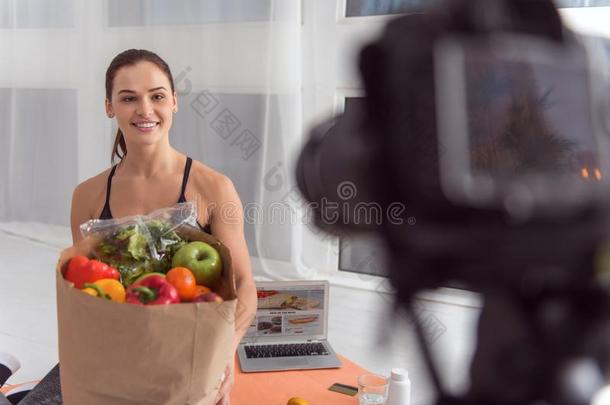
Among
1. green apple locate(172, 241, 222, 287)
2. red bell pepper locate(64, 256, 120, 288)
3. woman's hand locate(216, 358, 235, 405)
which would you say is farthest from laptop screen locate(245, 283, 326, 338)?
red bell pepper locate(64, 256, 120, 288)

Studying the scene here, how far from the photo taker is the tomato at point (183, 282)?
1000mm

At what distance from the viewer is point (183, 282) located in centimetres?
101

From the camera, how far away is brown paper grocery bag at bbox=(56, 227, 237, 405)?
91 cm

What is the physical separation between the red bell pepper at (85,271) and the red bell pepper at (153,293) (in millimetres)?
77

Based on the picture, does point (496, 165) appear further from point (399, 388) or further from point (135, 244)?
point (399, 388)

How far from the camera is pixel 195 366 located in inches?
37.7

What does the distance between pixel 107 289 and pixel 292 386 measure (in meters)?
0.69

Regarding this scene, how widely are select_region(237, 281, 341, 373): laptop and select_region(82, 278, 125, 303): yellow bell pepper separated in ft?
2.34

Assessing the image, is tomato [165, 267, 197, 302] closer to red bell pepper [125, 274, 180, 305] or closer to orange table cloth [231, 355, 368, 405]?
red bell pepper [125, 274, 180, 305]

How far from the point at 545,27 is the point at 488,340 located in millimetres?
106

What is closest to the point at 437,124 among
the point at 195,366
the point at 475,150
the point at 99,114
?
the point at 475,150

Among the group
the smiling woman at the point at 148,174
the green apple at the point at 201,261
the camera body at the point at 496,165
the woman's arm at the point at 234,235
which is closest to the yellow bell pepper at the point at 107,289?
the green apple at the point at 201,261

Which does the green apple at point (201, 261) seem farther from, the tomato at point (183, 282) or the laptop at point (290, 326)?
the laptop at point (290, 326)

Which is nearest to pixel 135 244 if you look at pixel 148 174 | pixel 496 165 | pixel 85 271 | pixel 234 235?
pixel 85 271
